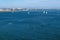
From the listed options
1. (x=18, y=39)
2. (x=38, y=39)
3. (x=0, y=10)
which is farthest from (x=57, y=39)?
(x=0, y=10)

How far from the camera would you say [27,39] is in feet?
57.7

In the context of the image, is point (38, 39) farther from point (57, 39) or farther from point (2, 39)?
point (2, 39)

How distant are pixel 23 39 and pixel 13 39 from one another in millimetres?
1328

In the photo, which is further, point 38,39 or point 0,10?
point 0,10

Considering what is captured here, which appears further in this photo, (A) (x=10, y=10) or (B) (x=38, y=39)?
(A) (x=10, y=10)

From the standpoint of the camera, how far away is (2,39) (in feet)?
58.4

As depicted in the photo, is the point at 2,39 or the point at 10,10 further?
the point at 10,10

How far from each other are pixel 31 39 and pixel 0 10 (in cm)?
13612

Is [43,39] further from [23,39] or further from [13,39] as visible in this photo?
[13,39]

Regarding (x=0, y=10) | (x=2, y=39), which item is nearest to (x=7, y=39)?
(x=2, y=39)

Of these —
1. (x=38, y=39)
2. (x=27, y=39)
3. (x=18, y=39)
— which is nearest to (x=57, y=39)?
(x=38, y=39)

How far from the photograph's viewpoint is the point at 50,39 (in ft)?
56.6

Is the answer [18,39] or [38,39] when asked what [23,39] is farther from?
[38,39]

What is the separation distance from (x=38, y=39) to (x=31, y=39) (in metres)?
0.95
